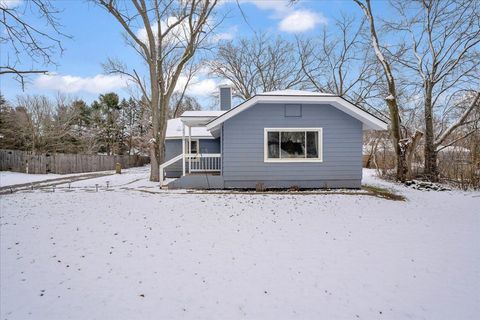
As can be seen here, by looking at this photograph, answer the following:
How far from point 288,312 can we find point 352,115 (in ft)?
29.7

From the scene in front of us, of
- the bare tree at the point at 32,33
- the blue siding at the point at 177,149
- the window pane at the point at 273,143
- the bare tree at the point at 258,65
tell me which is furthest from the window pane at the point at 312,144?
the bare tree at the point at 258,65

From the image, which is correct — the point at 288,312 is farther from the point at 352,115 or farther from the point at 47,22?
the point at 352,115

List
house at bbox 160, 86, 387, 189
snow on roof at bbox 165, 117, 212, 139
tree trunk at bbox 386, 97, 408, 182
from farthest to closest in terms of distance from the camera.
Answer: snow on roof at bbox 165, 117, 212, 139 < tree trunk at bbox 386, 97, 408, 182 < house at bbox 160, 86, 387, 189

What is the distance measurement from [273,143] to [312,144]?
1541 mm

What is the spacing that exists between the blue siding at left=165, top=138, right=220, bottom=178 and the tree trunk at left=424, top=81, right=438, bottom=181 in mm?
11268

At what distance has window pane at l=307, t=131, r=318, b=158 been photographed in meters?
10.6

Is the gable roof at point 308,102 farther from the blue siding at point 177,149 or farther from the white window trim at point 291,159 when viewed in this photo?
the blue siding at point 177,149

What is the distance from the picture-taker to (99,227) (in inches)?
229

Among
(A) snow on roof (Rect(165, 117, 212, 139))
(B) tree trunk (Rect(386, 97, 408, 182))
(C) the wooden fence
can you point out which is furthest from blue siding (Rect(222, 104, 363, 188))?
(C) the wooden fence

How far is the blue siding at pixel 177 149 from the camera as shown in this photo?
16.2 metres

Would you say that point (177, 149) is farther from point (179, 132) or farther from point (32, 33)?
point (32, 33)

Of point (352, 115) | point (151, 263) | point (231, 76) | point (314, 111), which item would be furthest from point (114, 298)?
point (231, 76)

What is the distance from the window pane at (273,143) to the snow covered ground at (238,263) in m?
3.29

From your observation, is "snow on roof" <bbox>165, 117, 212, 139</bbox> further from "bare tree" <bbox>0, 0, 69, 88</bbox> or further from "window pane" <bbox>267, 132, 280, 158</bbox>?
"bare tree" <bbox>0, 0, 69, 88</bbox>
